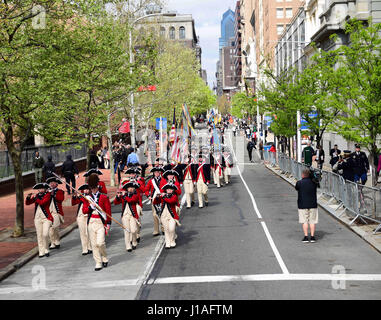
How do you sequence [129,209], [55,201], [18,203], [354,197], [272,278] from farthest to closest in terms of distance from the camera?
[354,197], [18,203], [55,201], [129,209], [272,278]

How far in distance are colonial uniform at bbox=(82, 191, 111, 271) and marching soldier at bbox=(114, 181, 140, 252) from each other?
1093 mm

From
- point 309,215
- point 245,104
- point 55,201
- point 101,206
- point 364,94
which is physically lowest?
point 309,215

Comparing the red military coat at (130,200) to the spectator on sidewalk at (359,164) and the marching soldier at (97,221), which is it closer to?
the marching soldier at (97,221)

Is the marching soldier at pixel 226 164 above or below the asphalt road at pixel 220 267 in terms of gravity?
above

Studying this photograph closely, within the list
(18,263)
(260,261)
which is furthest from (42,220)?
(260,261)

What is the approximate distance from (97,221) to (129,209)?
1.61 m

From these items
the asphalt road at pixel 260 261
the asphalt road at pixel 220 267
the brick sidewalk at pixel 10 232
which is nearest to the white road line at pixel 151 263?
the asphalt road at pixel 220 267

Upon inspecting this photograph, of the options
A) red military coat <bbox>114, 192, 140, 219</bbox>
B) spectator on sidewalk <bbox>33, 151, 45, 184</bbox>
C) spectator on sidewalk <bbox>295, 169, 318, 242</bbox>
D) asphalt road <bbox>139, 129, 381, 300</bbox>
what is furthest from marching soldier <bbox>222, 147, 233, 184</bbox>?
red military coat <bbox>114, 192, 140, 219</bbox>

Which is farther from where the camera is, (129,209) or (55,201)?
(55,201)

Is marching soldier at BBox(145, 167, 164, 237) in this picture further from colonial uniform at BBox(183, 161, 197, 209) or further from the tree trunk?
colonial uniform at BBox(183, 161, 197, 209)

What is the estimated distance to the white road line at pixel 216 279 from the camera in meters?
9.73

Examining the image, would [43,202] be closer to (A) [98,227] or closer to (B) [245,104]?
(A) [98,227]

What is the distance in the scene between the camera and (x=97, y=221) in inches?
444
